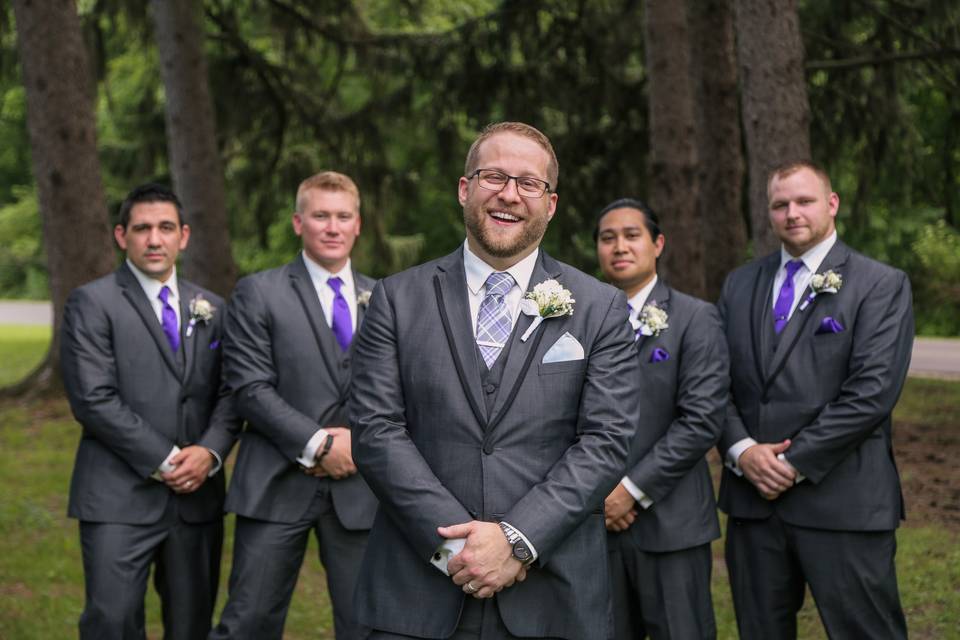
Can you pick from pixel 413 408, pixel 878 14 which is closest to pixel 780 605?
pixel 413 408

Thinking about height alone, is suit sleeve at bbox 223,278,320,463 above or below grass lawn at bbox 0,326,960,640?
above

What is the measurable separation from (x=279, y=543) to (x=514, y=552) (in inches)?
72.3

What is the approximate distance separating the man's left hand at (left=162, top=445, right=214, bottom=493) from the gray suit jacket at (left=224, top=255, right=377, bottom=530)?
0.14 metres

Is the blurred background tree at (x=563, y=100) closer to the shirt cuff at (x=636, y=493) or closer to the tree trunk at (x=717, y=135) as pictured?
the tree trunk at (x=717, y=135)

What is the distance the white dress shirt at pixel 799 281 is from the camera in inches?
177

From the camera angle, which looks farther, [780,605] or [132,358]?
[132,358]

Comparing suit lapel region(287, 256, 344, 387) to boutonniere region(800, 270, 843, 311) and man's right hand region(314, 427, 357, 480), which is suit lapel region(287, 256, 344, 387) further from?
boutonniere region(800, 270, 843, 311)

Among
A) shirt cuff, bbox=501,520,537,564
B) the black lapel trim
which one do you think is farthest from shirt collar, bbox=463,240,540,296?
shirt cuff, bbox=501,520,537,564

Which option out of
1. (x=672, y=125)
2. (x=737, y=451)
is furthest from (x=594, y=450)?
(x=672, y=125)

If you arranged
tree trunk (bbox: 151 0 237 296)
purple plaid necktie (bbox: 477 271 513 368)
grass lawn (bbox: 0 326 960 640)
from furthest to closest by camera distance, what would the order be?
tree trunk (bbox: 151 0 237 296), grass lawn (bbox: 0 326 960 640), purple plaid necktie (bbox: 477 271 513 368)

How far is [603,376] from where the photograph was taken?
340 centimetres

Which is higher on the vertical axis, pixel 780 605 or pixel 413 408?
pixel 413 408

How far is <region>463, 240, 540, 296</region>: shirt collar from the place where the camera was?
3.51m

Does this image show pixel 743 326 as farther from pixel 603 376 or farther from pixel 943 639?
pixel 943 639
